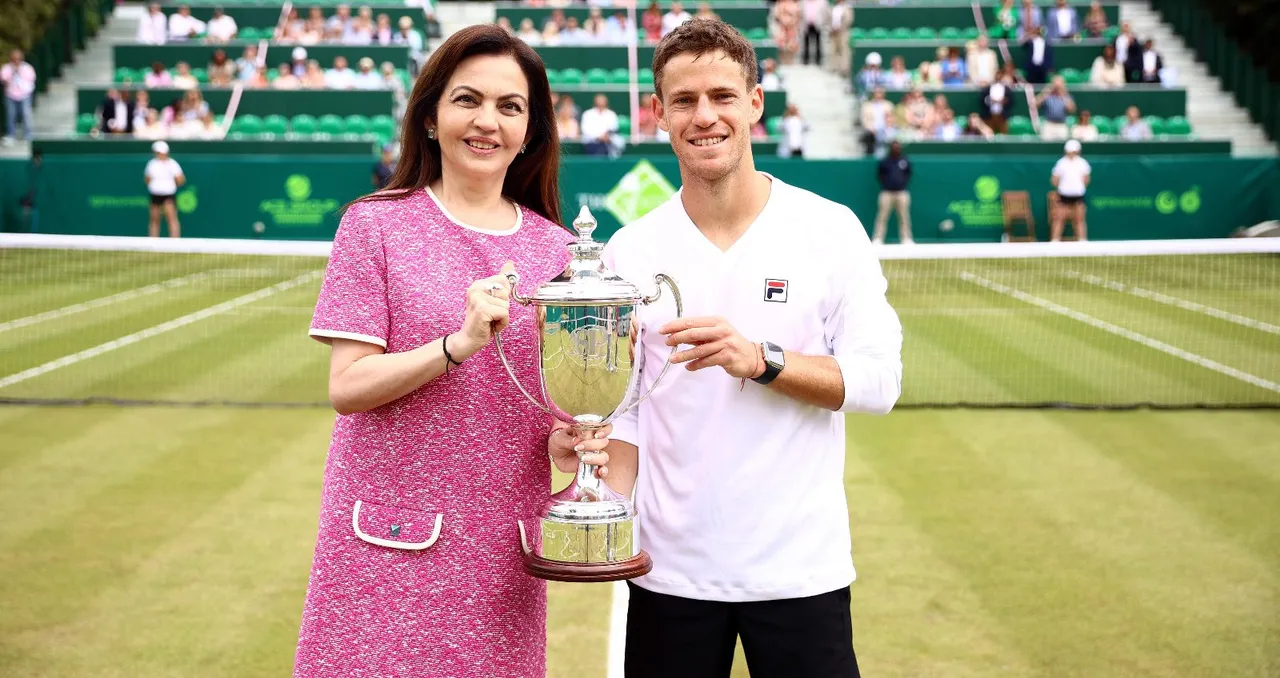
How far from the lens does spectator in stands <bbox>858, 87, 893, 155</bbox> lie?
76.3ft

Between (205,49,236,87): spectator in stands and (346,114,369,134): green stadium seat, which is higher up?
(205,49,236,87): spectator in stands

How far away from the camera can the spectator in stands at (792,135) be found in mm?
22188

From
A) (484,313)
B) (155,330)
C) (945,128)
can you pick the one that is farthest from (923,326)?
(484,313)

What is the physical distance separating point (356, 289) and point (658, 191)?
18.6m

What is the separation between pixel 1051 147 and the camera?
73.9 feet

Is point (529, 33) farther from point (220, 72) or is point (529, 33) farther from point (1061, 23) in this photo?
point (1061, 23)

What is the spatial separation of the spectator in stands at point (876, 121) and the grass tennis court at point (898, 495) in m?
9.26

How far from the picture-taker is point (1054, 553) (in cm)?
661

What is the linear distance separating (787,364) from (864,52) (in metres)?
24.3

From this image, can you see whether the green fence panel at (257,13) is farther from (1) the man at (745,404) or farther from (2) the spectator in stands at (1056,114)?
(1) the man at (745,404)

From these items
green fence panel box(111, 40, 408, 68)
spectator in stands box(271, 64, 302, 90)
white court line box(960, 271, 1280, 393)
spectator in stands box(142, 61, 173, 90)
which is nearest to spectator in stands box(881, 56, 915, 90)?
white court line box(960, 271, 1280, 393)

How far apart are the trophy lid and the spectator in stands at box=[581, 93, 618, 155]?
19224 millimetres

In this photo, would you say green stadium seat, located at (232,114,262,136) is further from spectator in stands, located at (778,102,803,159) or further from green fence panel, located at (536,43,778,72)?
spectator in stands, located at (778,102,803,159)

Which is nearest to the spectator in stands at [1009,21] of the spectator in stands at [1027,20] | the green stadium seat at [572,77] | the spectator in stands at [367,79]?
the spectator in stands at [1027,20]
